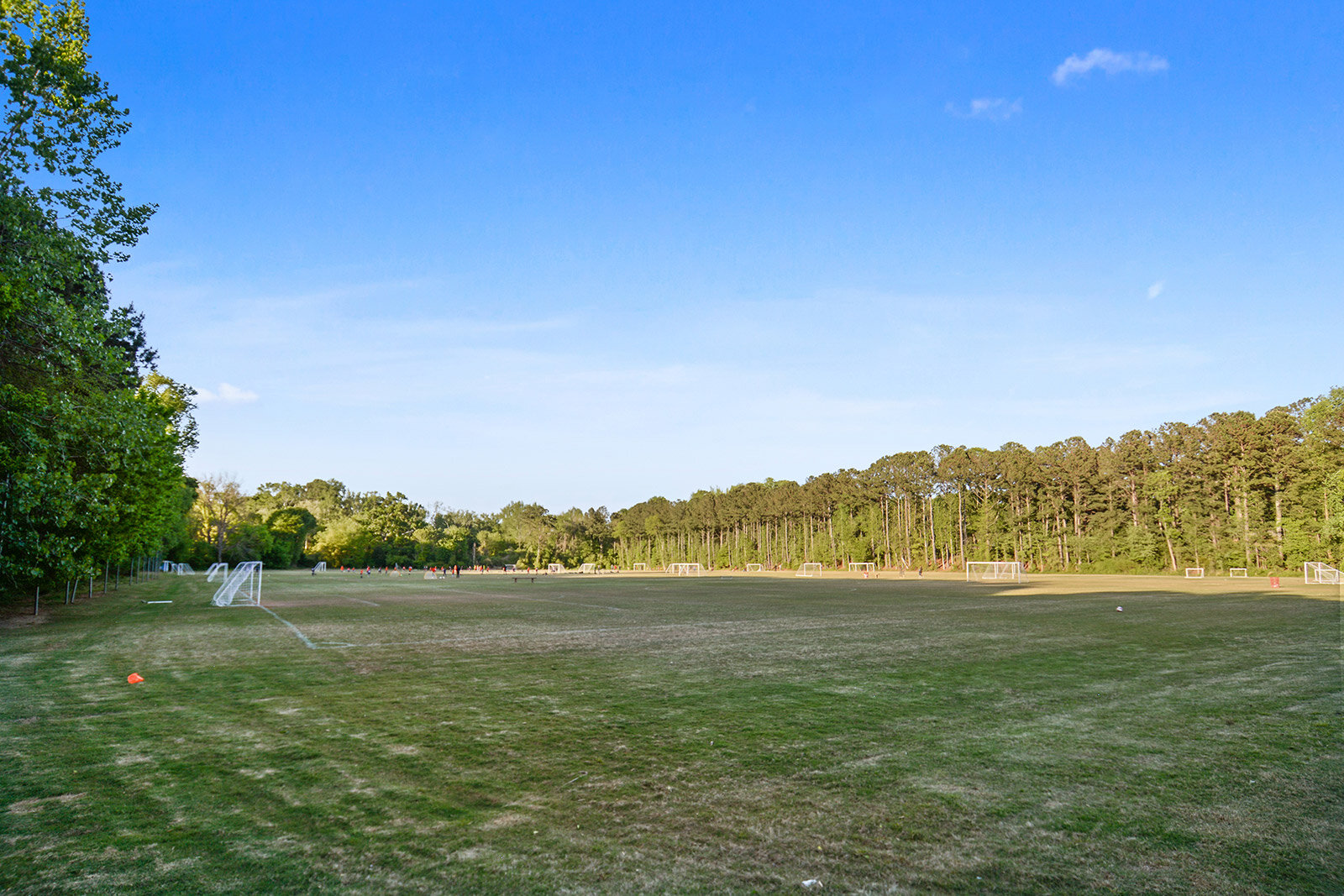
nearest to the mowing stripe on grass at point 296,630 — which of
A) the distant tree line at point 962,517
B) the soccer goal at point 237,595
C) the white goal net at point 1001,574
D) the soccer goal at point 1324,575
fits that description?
the soccer goal at point 237,595

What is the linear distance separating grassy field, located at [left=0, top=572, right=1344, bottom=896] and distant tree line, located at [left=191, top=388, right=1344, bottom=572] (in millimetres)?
59156

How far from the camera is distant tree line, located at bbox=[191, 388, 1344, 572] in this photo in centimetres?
6141

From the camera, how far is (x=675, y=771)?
574cm

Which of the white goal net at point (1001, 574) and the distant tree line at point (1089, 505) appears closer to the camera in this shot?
the white goal net at point (1001, 574)

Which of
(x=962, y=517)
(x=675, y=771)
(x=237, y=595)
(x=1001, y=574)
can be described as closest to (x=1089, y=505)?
(x=962, y=517)

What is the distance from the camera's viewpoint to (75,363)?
42.1ft

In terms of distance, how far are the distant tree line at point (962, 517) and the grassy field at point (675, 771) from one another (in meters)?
59.2

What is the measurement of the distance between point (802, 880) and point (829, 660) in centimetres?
875

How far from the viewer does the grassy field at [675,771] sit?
3.92m

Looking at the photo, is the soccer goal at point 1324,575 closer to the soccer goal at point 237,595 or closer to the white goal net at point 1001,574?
the white goal net at point 1001,574

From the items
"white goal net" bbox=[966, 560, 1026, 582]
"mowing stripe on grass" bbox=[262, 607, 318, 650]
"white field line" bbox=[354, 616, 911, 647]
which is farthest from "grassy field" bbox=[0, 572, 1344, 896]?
"white goal net" bbox=[966, 560, 1026, 582]

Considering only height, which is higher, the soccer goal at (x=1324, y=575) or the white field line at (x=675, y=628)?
the white field line at (x=675, y=628)

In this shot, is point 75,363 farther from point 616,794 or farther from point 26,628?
point 616,794

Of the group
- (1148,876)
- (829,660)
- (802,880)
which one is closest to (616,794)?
(802,880)
